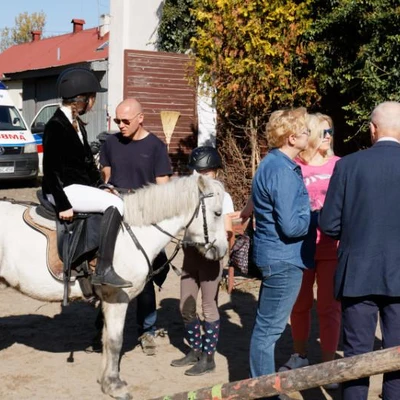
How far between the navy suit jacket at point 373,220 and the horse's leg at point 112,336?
1.90 meters

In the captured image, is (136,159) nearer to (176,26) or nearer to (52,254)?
(52,254)

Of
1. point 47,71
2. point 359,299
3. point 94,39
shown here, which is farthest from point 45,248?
point 94,39

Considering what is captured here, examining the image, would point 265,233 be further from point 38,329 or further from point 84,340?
point 38,329

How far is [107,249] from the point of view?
507 cm

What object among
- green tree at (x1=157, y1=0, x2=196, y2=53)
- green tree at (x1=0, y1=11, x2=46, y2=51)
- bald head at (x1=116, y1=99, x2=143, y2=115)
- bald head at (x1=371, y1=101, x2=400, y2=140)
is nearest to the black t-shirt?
bald head at (x1=116, y1=99, x2=143, y2=115)

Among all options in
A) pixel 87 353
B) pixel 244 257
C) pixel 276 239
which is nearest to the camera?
pixel 276 239

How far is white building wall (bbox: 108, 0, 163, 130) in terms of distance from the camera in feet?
53.2

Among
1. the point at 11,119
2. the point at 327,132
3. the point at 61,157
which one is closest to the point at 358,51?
the point at 327,132

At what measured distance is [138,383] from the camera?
545 cm

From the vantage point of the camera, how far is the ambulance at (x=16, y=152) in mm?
15781

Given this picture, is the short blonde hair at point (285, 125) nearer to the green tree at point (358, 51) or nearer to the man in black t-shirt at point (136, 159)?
the man in black t-shirt at point (136, 159)

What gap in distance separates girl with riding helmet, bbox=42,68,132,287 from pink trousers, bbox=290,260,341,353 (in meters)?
1.35

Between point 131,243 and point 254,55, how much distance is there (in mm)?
5721

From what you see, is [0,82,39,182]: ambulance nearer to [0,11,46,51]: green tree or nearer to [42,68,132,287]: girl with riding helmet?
[42,68,132,287]: girl with riding helmet
